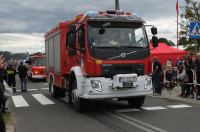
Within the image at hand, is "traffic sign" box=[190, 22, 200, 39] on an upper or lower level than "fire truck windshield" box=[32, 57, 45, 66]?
upper

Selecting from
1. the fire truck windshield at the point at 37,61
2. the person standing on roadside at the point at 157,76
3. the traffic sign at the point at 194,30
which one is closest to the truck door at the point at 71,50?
the traffic sign at the point at 194,30

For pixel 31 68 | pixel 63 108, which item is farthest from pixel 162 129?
pixel 31 68

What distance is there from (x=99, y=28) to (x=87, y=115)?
2.64 m

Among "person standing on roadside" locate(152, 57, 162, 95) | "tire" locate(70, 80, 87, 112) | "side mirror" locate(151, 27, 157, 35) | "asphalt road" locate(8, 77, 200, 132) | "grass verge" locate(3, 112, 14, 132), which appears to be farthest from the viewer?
"person standing on roadside" locate(152, 57, 162, 95)

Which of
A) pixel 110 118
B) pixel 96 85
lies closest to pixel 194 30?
pixel 96 85

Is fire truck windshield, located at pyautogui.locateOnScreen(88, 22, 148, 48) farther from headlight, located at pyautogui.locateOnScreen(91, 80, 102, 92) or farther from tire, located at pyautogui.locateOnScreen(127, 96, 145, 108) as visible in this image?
tire, located at pyautogui.locateOnScreen(127, 96, 145, 108)

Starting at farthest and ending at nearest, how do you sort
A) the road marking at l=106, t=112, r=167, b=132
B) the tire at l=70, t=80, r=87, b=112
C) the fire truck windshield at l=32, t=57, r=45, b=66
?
the fire truck windshield at l=32, t=57, r=45, b=66
the tire at l=70, t=80, r=87, b=112
the road marking at l=106, t=112, r=167, b=132

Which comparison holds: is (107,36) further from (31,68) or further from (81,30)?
(31,68)

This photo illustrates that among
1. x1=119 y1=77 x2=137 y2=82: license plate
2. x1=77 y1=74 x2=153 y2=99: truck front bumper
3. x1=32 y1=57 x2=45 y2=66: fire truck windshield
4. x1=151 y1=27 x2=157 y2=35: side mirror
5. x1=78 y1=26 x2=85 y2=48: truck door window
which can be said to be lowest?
x1=77 y1=74 x2=153 y2=99: truck front bumper

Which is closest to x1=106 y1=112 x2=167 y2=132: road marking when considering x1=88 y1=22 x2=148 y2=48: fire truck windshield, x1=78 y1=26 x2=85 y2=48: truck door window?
x1=88 y1=22 x2=148 y2=48: fire truck windshield

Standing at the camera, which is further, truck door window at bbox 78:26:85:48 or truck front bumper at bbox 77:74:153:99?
truck door window at bbox 78:26:85:48

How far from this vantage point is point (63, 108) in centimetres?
1513

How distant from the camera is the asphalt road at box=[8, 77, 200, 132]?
10422mm

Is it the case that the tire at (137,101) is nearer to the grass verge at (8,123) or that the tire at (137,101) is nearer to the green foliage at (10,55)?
the grass verge at (8,123)
